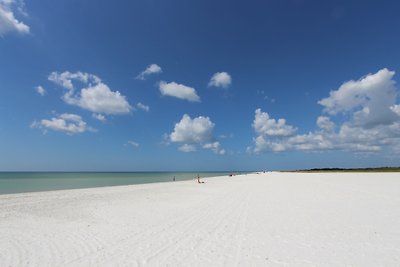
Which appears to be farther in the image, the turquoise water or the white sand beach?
the turquoise water

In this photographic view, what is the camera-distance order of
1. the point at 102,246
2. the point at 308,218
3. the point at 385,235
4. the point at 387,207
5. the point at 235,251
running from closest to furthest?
the point at 235,251 → the point at 102,246 → the point at 385,235 → the point at 308,218 → the point at 387,207

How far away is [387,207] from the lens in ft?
42.2

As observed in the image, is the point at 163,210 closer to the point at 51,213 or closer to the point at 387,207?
the point at 51,213

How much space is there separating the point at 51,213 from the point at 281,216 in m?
11.6

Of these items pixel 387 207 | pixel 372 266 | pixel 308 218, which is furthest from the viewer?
pixel 387 207

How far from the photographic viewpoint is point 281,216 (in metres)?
11.0

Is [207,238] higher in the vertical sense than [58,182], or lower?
lower

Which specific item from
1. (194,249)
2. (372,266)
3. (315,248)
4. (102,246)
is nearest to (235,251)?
(194,249)

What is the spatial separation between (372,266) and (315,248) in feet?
4.58

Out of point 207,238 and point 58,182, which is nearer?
point 207,238

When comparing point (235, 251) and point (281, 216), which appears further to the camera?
point (281, 216)

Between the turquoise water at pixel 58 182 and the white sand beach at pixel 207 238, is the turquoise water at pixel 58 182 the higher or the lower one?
the higher one

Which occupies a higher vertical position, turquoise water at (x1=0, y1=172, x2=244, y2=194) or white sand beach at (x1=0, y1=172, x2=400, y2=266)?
turquoise water at (x1=0, y1=172, x2=244, y2=194)

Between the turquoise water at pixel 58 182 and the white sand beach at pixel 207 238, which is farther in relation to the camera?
the turquoise water at pixel 58 182
